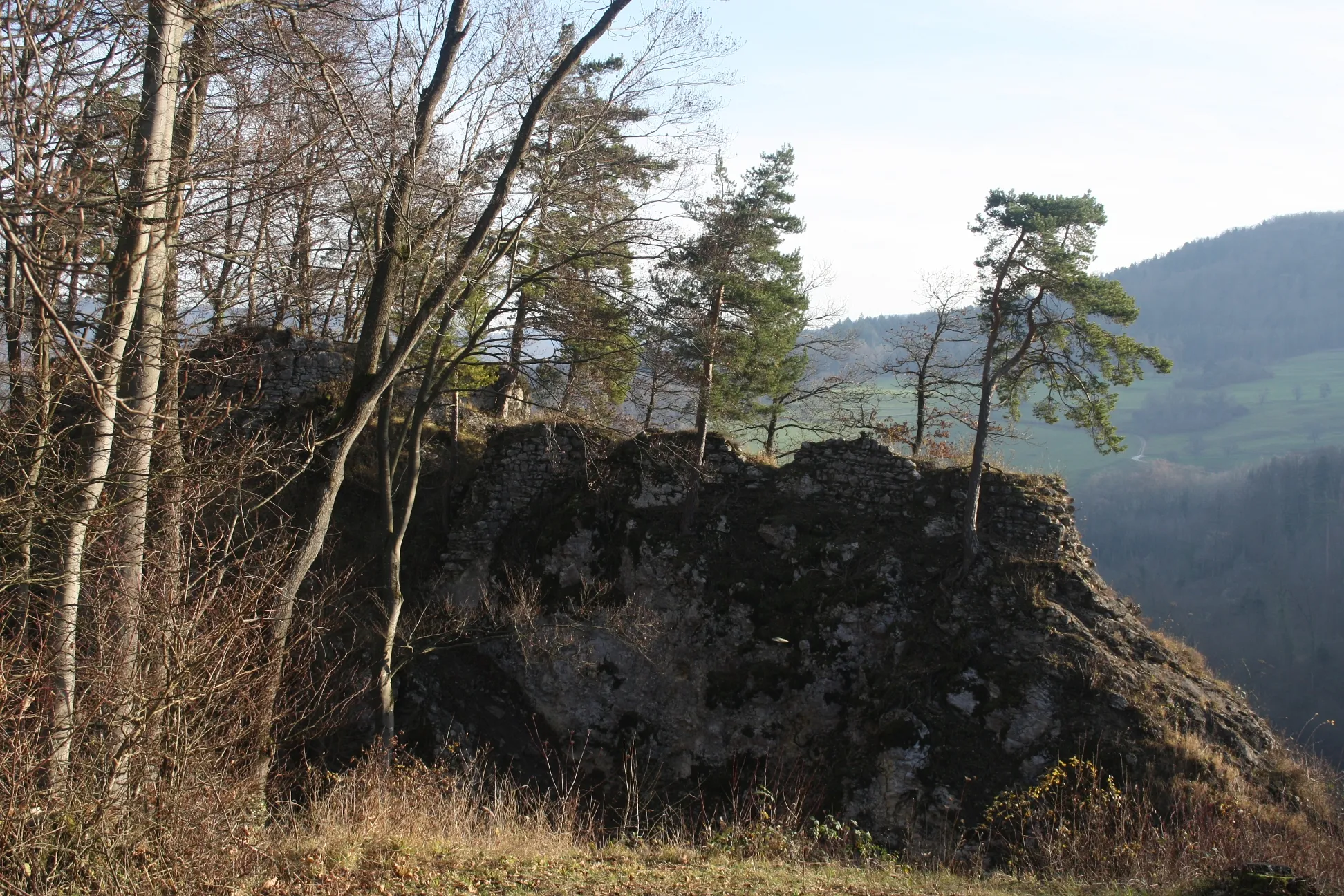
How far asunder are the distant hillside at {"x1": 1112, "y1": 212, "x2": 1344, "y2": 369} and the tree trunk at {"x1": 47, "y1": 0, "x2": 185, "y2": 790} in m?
111

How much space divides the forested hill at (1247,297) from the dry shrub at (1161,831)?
8513cm

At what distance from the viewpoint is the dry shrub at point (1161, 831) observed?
19.7ft

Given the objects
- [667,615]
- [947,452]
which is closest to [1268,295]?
[947,452]

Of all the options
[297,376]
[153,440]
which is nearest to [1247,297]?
[297,376]

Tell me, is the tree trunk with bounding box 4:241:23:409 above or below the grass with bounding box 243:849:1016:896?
above

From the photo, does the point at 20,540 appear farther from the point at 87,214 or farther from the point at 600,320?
the point at 600,320

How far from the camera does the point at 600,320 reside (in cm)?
1152

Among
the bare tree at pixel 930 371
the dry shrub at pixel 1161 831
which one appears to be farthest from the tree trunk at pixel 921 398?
the dry shrub at pixel 1161 831

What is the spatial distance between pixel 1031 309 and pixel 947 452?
4.92 metres

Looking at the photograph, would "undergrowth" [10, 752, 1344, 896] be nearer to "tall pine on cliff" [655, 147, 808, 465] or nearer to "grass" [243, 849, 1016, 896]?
"grass" [243, 849, 1016, 896]

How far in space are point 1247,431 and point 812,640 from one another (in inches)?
3582

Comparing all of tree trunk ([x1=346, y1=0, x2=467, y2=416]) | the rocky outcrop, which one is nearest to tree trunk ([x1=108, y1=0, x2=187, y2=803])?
tree trunk ([x1=346, y1=0, x2=467, y2=416])

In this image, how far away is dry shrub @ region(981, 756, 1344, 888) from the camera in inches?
236

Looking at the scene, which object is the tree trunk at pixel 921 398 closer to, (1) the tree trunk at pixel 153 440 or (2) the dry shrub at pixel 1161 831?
(2) the dry shrub at pixel 1161 831
